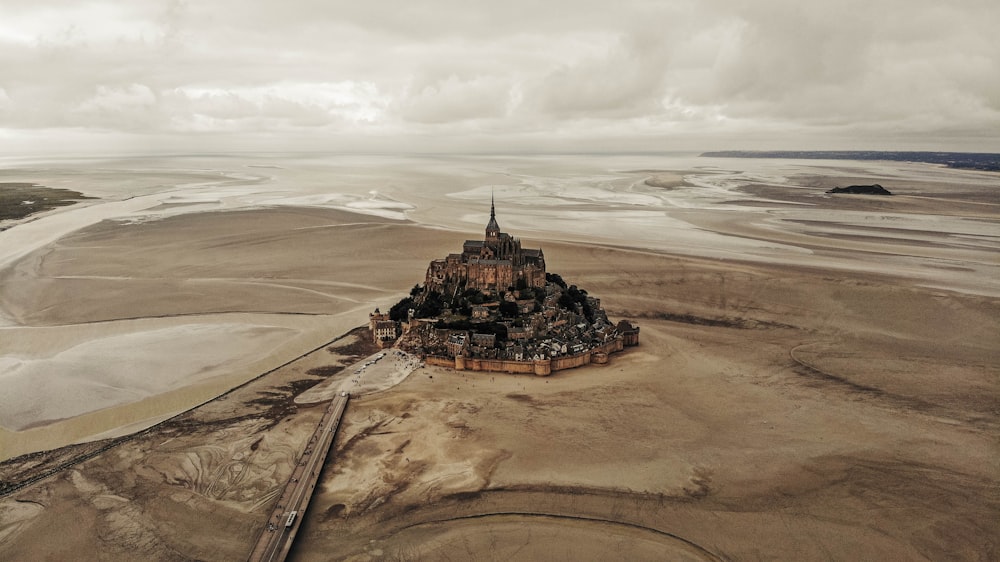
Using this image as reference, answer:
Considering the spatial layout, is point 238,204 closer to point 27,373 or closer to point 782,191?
point 27,373

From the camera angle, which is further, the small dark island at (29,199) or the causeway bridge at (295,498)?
the small dark island at (29,199)

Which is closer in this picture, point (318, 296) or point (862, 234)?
point (318, 296)

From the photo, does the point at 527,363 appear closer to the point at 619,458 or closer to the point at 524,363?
the point at 524,363

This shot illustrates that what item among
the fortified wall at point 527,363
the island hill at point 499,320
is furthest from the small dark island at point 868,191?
the fortified wall at point 527,363

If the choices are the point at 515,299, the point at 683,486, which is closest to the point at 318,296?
the point at 515,299

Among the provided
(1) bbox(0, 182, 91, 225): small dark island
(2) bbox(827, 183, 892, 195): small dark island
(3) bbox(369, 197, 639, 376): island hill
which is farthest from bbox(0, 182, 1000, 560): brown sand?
(2) bbox(827, 183, 892, 195): small dark island

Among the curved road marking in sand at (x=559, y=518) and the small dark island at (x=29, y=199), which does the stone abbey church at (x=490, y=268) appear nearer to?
the curved road marking in sand at (x=559, y=518)
